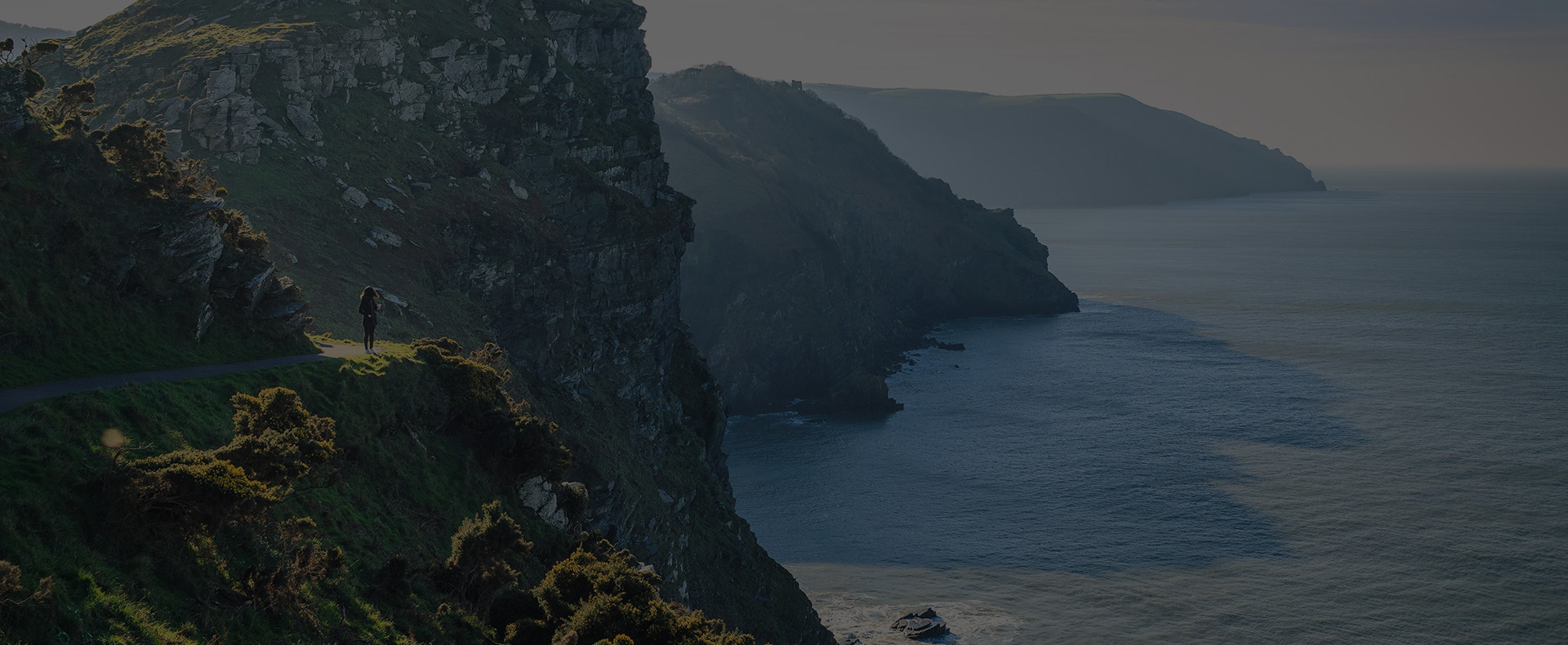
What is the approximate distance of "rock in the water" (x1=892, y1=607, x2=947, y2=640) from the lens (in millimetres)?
74188

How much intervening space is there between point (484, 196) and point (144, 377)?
3877 centimetres

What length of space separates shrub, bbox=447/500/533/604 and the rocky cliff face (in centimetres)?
2109

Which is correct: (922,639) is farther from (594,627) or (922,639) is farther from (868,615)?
(594,627)

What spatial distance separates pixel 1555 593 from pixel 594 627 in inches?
3251

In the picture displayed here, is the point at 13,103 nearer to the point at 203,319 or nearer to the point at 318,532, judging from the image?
the point at 203,319

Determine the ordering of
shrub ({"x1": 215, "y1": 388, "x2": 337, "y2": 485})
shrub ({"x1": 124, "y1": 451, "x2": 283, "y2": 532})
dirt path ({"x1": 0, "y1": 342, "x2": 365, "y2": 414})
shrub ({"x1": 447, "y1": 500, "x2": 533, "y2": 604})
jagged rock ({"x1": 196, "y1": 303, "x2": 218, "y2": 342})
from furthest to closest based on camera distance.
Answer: jagged rock ({"x1": 196, "y1": 303, "x2": 218, "y2": 342}) → shrub ({"x1": 447, "y1": 500, "x2": 533, "y2": 604}) → dirt path ({"x1": 0, "y1": 342, "x2": 365, "y2": 414}) → shrub ({"x1": 215, "y1": 388, "x2": 337, "y2": 485}) → shrub ({"x1": 124, "y1": 451, "x2": 283, "y2": 532})

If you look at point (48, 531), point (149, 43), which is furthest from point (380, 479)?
point (149, 43)

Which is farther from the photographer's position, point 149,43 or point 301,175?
point 149,43

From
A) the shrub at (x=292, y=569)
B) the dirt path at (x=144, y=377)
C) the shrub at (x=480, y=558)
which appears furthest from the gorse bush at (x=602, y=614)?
the dirt path at (x=144, y=377)

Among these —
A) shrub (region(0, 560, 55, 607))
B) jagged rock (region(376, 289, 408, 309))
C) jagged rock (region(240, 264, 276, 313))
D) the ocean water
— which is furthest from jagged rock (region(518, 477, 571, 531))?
the ocean water

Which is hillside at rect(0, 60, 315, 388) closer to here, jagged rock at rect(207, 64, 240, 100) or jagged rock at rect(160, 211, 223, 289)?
jagged rock at rect(160, 211, 223, 289)

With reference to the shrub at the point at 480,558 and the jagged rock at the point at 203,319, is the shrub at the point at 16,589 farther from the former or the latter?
the jagged rock at the point at 203,319

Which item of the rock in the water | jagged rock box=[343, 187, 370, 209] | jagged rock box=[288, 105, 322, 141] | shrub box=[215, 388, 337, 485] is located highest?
jagged rock box=[288, 105, 322, 141]

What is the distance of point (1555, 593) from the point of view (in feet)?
250
